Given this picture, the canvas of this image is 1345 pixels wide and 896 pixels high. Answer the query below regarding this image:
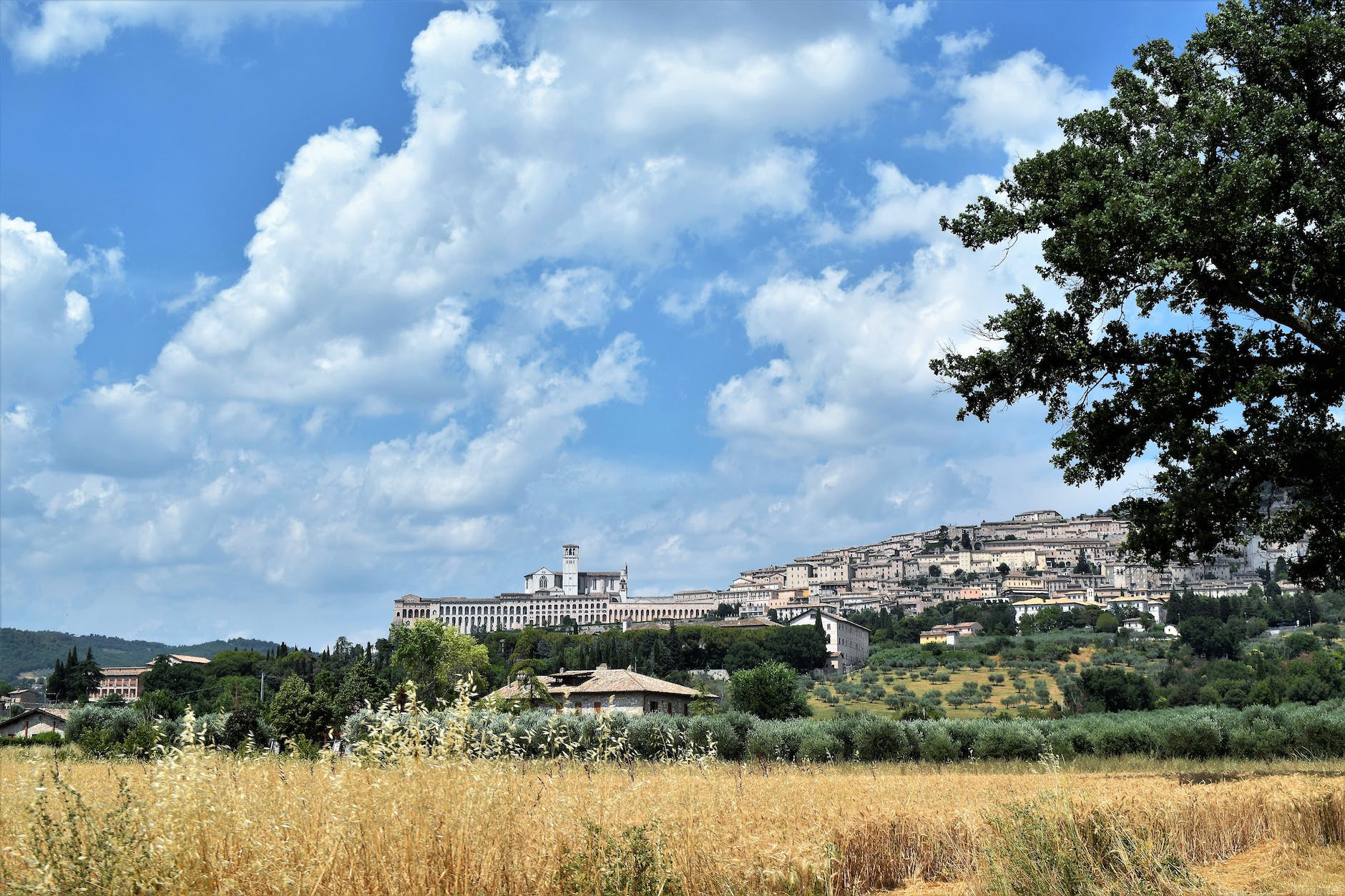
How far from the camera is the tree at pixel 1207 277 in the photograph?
1358cm

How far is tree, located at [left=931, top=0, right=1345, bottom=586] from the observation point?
44.5 ft

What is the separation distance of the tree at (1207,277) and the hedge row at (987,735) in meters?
10.9

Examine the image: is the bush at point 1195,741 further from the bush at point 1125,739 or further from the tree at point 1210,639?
the tree at point 1210,639

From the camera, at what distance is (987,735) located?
27891 mm

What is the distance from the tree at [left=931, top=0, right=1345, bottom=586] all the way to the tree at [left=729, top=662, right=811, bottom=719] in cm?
3734

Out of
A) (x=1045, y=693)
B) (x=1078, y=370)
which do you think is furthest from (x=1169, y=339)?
(x=1045, y=693)

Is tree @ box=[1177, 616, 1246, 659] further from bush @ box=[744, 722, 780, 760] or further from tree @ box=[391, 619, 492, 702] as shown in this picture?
bush @ box=[744, 722, 780, 760]

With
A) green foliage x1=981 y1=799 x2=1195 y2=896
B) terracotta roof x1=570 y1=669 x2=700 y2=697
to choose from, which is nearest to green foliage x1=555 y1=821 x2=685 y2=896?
green foliage x1=981 y1=799 x2=1195 y2=896

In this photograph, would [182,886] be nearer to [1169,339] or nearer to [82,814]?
[82,814]

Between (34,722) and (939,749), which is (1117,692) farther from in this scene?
(34,722)

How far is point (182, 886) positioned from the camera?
19.5 ft

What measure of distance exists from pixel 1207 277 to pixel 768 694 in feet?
133

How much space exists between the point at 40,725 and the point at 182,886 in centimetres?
6144

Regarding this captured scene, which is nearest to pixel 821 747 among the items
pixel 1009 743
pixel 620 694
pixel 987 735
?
pixel 987 735
